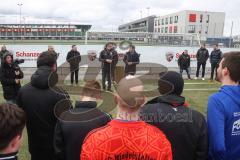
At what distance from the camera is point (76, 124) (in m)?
2.99

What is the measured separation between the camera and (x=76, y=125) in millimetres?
2984

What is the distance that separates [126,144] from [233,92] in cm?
140

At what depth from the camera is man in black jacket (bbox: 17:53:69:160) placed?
153 inches

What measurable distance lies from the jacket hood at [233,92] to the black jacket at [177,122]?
14.3 inches

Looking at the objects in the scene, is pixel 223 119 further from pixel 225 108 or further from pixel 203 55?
pixel 203 55

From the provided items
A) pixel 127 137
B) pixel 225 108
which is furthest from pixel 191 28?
pixel 127 137

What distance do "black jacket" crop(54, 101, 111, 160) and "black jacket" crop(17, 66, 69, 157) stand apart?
28.2 inches

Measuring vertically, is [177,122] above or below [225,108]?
below

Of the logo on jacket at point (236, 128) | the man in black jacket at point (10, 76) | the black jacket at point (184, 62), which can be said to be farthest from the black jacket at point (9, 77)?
the black jacket at point (184, 62)

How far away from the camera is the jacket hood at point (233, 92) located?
294 cm

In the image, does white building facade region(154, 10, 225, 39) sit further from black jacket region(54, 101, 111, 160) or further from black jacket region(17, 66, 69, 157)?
black jacket region(54, 101, 111, 160)

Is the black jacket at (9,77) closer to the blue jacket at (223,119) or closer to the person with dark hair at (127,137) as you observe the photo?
the blue jacket at (223,119)

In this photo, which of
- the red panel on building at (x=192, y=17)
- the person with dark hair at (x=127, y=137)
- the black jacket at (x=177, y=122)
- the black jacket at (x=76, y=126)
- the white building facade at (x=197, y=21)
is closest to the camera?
the person with dark hair at (x=127, y=137)

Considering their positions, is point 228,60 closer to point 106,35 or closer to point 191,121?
point 191,121
